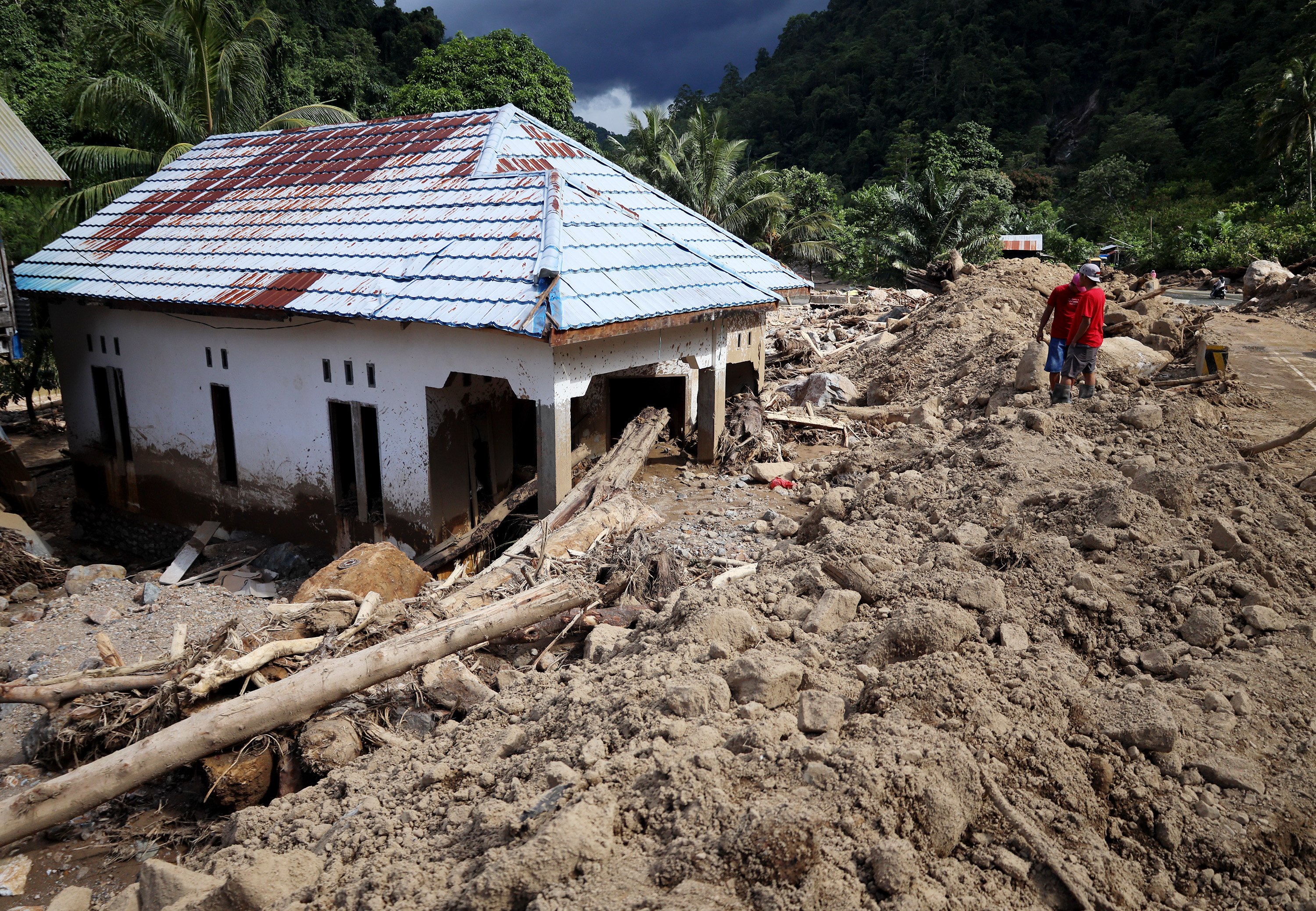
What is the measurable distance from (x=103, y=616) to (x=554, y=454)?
460cm

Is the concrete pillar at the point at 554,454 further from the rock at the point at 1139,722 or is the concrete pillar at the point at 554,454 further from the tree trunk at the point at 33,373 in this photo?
the tree trunk at the point at 33,373

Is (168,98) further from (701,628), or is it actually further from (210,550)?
(701,628)

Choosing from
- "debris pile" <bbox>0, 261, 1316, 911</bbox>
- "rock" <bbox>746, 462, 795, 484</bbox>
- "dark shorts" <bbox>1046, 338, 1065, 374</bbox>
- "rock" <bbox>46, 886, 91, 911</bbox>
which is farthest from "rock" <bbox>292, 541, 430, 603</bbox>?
"dark shorts" <bbox>1046, 338, 1065, 374</bbox>

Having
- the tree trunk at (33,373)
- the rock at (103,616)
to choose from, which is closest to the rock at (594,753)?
the rock at (103,616)

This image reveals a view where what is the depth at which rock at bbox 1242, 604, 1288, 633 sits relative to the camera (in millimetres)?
4559

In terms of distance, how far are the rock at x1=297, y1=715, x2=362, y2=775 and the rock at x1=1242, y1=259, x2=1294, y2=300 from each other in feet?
74.7

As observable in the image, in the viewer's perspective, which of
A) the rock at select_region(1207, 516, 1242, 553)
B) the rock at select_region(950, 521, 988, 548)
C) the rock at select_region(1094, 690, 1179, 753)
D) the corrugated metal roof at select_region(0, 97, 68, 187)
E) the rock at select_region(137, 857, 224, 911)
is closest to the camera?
the rock at select_region(1094, 690, 1179, 753)

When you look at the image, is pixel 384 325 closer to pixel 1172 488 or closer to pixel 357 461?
pixel 357 461

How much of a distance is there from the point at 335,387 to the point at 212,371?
7.67ft

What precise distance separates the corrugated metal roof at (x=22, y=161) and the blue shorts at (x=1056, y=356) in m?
13.1

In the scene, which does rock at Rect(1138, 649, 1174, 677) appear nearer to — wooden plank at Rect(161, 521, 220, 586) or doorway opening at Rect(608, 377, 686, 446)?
doorway opening at Rect(608, 377, 686, 446)

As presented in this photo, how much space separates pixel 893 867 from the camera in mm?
2910

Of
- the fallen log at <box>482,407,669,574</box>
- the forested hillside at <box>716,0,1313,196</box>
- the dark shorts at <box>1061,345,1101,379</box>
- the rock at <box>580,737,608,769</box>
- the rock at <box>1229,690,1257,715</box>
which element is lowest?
the fallen log at <box>482,407,669,574</box>

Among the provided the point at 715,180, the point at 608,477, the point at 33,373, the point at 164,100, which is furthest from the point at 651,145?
the point at 608,477
